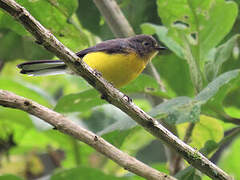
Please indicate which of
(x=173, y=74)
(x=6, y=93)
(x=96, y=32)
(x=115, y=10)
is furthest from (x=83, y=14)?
(x=6, y=93)

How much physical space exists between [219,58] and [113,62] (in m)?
0.72

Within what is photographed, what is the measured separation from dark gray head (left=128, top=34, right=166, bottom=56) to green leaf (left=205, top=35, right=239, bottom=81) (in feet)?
2.00

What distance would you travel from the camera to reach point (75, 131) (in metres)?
1.87

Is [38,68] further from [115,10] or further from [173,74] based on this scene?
[173,74]

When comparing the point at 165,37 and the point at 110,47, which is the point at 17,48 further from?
the point at 165,37

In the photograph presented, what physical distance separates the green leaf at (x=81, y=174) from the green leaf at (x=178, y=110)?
1.39 ft

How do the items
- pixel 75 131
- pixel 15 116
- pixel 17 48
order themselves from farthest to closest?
pixel 17 48 → pixel 15 116 → pixel 75 131

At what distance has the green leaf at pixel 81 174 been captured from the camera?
232 centimetres

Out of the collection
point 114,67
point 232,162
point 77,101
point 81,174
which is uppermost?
point 114,67

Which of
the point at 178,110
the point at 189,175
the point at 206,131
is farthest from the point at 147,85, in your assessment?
the point at 189,175

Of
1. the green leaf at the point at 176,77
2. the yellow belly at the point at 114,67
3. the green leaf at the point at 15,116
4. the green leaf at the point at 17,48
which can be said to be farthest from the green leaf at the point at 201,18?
the green leaf at the point at 15,116

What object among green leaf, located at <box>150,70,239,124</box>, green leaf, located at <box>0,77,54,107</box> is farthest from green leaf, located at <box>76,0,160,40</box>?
green leaf, located at <box>150,70,239,124</box>

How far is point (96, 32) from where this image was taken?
11.1ft

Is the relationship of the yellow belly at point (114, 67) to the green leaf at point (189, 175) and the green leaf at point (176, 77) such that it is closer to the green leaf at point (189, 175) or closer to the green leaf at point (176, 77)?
the green leaf at point (176, 77)
